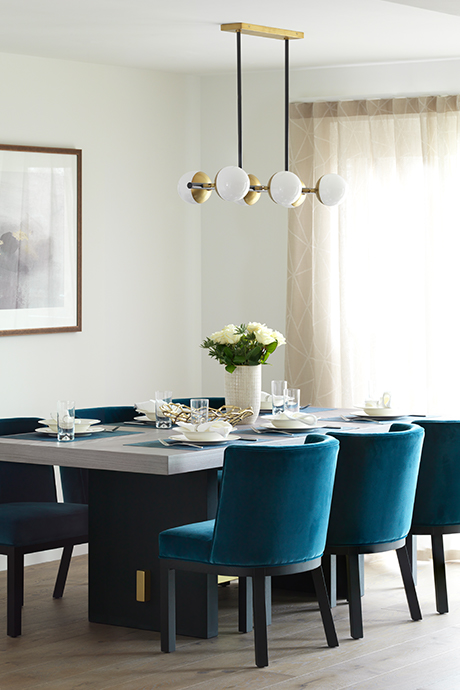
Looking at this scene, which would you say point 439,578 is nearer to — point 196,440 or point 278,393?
point 278,393

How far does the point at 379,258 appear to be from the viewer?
18.1 feet

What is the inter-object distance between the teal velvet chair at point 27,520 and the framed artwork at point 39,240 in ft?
3.13

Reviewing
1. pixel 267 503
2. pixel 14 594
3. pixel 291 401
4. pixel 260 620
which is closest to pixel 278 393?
pixel 291 401

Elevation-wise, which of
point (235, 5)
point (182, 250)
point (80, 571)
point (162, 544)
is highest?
point (235, 5)

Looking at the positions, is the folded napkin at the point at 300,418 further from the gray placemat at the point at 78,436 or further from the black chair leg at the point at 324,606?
the black chair leg at the point at 324,606

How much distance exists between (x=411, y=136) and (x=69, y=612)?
3145 millimetres

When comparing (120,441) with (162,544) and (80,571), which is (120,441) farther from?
(80,571)

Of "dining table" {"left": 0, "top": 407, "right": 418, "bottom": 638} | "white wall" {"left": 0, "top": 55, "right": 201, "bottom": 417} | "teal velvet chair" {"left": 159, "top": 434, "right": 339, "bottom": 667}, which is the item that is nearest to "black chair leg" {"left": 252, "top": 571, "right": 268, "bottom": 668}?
"teal velvet chair" {"left": 159, "top": 434, "right": 339, "bottom": 667}

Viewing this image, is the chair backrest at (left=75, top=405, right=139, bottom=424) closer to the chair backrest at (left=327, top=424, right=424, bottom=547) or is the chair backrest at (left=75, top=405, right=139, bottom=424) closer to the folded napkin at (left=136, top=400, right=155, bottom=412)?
the folded napkin at (left=136, top=400, right=155, bottom=412)

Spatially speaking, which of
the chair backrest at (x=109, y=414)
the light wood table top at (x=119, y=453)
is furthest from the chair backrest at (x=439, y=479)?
the chair backrest at (x=109, y=414)

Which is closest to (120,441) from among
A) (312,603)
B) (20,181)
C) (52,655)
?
(52,655)

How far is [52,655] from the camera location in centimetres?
363

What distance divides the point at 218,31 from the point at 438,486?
2425 millimetres

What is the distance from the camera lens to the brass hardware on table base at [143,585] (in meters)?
3.86
